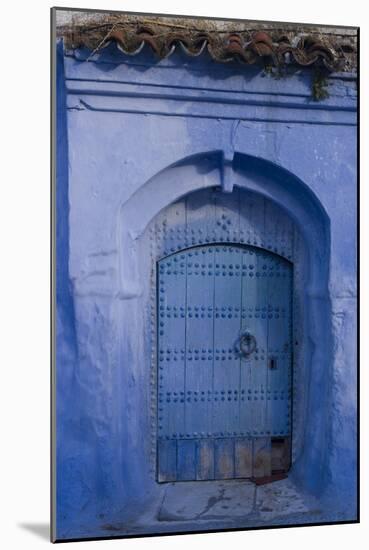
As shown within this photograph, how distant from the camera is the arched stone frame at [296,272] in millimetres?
5102

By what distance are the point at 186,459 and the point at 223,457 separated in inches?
8.2

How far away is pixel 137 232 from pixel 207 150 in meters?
0.57

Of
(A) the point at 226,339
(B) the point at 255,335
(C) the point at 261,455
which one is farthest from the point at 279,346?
(C) the point at 261,455

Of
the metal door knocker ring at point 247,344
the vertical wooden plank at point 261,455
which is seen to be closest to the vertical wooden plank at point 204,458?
the vertical wooden plank at point 261,455

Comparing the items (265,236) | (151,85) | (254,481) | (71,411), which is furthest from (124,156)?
(254,481)

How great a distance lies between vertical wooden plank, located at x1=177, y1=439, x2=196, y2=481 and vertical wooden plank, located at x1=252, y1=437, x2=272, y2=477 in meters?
0.35

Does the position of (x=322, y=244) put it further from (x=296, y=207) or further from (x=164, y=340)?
(x=164, y=340)

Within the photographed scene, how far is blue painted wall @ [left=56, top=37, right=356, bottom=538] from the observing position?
4.86 meters

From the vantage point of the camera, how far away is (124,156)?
4.94m

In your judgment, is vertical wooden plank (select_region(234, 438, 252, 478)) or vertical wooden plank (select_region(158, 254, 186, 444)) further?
vertical wooden plank (select_region(234, 438, 252, 478))

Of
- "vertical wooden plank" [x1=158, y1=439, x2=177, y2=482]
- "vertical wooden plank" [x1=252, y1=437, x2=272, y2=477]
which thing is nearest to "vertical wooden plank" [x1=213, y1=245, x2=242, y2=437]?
"vertical wooden plank" [x1=252, y1=437, x2=272, y2=477]

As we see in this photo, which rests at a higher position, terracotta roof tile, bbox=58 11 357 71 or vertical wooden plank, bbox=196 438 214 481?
terracotta roof tile, bbox=58 11 357 71

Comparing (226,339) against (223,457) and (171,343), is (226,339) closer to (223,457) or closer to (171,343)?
(171,343)

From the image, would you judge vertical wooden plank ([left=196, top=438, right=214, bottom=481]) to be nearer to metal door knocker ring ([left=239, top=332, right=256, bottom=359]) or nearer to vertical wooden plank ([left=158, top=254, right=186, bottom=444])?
vertical wooden plank ([left=158, top=254, right=186, bottom=444])
